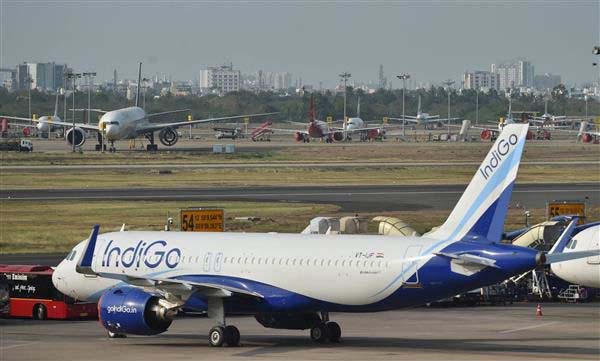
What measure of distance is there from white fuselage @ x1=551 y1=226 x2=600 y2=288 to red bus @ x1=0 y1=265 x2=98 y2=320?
67.9ft

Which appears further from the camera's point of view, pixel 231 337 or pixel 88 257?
pixel 88 257

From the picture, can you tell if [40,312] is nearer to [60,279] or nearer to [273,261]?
[60,279]

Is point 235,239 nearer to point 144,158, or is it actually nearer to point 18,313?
point 18,313

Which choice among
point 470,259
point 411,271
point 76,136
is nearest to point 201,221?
point 411,271

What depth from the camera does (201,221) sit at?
72.8 m

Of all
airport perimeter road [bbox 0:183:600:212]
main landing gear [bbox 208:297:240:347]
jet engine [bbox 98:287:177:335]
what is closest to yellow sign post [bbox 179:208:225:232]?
jet engine [bbox 98:287:177:335]

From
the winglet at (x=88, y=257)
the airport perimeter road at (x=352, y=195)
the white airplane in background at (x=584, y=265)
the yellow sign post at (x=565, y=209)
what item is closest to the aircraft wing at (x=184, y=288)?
the winglet at (x=88, y=257)

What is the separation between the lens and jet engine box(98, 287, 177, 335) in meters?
46.6

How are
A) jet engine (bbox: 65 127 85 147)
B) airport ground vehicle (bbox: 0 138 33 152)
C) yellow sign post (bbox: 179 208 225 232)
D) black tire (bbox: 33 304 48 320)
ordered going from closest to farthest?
black tire (bbox: 33 304 48 320)
yellow sign post (bbox: 179 208 225 232)
jet engine (bbox: 65 127 85 147)
airport ground vehicle (bbox: 0 138 33 152)

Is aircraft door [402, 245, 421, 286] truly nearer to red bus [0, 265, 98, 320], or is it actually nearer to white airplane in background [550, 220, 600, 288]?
white airplane in background [550, 220, 600, 288]

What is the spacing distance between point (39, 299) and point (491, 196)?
23.3 meters

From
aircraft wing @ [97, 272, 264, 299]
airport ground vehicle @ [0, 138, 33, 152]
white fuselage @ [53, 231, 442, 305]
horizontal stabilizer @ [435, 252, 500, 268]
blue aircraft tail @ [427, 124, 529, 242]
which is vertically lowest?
aircraft wing @ [97, 272, 264, 299]

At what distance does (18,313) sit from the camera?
58.7 m

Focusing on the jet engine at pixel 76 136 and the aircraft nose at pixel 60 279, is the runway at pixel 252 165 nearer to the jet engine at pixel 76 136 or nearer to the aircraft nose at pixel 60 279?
the jet engine at pixel 76 136
